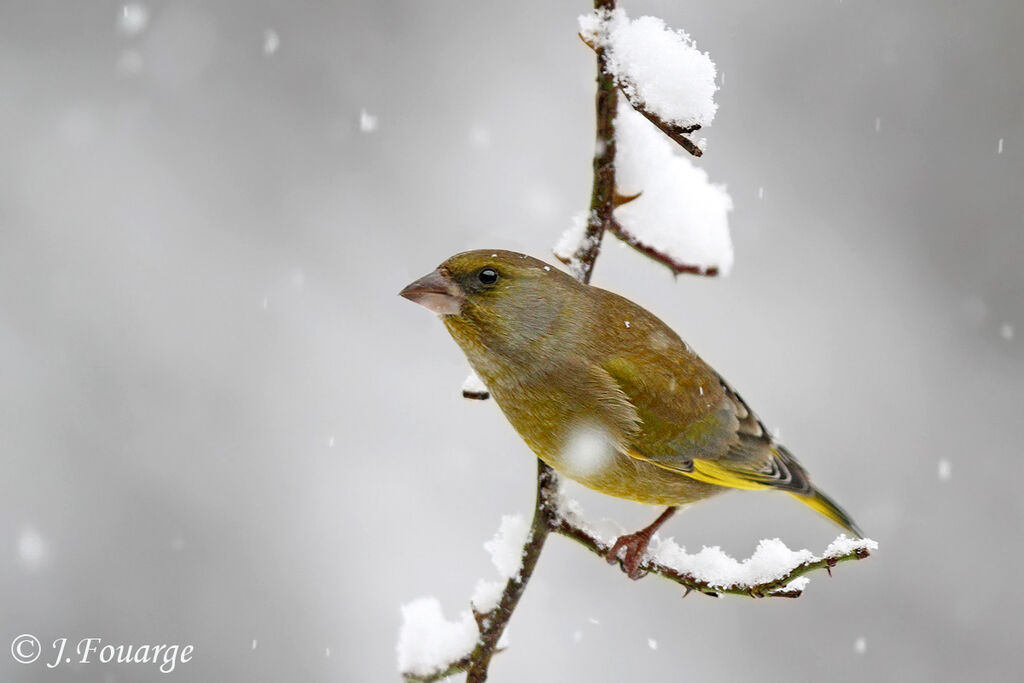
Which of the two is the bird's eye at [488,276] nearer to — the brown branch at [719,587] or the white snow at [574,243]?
the white snow at [574,243]

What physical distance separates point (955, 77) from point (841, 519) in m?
5.61

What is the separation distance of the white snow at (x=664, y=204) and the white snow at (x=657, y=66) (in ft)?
1.04

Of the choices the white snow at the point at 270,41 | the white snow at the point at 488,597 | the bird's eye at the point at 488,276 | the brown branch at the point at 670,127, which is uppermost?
the white snow at the point at 270,41

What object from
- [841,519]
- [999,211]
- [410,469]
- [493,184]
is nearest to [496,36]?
[493,184]

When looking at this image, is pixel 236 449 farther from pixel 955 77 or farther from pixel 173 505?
pixel 955 77

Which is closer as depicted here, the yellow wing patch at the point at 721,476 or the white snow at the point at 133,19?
the yellow wing patch at the point at 721,476

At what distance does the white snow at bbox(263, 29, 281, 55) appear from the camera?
791cm

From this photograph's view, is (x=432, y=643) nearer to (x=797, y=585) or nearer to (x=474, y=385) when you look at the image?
(x=474, y=385)

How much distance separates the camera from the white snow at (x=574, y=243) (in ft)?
7.89

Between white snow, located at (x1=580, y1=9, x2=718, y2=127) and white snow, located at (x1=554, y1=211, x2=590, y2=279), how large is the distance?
0.51 m

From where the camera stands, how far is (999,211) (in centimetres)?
789

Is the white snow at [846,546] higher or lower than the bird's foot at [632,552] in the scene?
lower

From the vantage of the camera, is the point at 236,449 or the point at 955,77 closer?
the point at 236,449

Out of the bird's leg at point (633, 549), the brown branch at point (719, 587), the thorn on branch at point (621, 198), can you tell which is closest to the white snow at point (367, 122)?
the bird's leg at point (633, 549)
